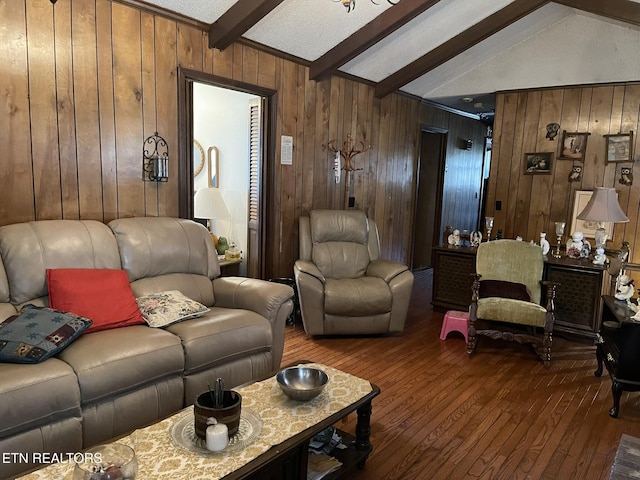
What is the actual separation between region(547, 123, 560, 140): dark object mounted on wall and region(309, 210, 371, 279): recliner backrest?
7.68 ft

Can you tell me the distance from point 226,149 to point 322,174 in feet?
3.41

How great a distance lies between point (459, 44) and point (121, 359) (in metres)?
4.25

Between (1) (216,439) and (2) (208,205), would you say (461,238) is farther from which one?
(1) (216,439)

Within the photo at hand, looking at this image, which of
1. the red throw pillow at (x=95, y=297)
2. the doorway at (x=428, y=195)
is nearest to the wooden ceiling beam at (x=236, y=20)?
the red throw pillow at (x=95, y=297)

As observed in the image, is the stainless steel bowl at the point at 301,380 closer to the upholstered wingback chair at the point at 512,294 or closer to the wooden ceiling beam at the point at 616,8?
the upholstered wingback chair at the point at 512,294

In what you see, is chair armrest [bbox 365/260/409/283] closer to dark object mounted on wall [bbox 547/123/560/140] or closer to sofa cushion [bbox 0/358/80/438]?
dark object mounted on wall [bbox 547/123/560/140]

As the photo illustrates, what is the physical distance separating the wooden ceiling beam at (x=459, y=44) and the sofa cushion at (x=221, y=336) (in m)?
3.40

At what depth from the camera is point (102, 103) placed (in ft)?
9.58

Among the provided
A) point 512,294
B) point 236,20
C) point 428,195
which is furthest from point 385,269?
point 428,195

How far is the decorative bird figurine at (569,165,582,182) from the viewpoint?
15.5 feet

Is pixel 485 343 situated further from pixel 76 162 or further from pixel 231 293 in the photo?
pixel 76 162

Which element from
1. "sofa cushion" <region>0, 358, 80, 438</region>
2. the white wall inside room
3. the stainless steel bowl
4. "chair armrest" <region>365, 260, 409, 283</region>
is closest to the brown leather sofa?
"sofa cushion" <region>0, 358, 80, 438</region>

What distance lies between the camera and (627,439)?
236cm

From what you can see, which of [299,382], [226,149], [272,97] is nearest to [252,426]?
[299,382]
